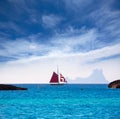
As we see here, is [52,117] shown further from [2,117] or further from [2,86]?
[2,86]

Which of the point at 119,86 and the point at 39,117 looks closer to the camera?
the point at 39,117

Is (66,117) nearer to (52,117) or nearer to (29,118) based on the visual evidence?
(52,117)

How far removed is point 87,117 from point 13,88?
4824 inches

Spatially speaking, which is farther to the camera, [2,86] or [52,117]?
[2,86]

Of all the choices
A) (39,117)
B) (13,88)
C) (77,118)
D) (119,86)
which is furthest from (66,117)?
(119,86)

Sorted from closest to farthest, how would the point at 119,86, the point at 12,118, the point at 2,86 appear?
the point at 12,118, the point at 2,86, the point at 119,86

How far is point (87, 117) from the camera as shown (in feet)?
118

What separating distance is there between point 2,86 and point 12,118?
398 feet

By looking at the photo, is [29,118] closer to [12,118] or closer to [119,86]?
[12,118]

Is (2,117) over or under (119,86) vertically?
under

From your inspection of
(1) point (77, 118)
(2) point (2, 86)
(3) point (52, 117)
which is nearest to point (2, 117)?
(3) point (52, 117)

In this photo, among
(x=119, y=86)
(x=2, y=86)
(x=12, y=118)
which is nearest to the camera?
(x=12, y=118)

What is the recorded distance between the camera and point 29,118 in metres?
34.8

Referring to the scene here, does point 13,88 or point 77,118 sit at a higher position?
point 13,88
